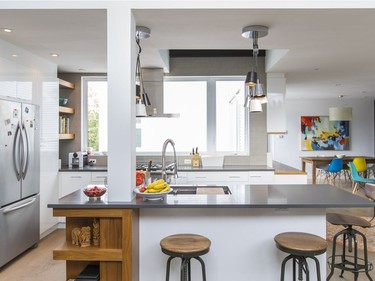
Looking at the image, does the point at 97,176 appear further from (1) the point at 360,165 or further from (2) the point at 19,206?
(1) the point at 360,165

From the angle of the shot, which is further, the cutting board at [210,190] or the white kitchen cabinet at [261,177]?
the white kitchen cabinet at [261,177]

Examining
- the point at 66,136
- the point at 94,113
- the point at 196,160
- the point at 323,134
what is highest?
the point at 94,113

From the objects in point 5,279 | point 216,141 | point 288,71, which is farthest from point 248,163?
A: point 5,279

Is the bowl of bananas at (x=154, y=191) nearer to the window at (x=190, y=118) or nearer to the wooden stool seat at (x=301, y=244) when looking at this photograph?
the wooden stool seat at (x=301, y=244)

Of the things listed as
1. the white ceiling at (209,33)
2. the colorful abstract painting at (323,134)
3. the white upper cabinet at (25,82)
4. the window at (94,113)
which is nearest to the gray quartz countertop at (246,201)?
the white ceiling at (209,33)

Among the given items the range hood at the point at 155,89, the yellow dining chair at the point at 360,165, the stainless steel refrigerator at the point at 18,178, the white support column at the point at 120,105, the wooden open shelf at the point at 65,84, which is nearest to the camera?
the white support column at the point at 120,105

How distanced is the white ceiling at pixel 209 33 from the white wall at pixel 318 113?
16.0ft

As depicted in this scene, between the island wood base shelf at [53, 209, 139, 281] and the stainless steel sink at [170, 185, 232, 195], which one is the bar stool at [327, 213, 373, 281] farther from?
the island wood base shelf at [53, 209, 139, 281]

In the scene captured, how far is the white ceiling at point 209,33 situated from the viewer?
2.47m

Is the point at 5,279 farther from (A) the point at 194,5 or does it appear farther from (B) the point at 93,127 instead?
(A) the point at 194,5

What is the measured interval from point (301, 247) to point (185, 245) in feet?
2.47

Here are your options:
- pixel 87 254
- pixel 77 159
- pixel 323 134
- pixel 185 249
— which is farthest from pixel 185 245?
pixel 323 134

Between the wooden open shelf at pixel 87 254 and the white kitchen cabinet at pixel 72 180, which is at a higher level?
the white kitchen cabinet at pixel 72 180

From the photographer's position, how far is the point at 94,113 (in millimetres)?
5141
